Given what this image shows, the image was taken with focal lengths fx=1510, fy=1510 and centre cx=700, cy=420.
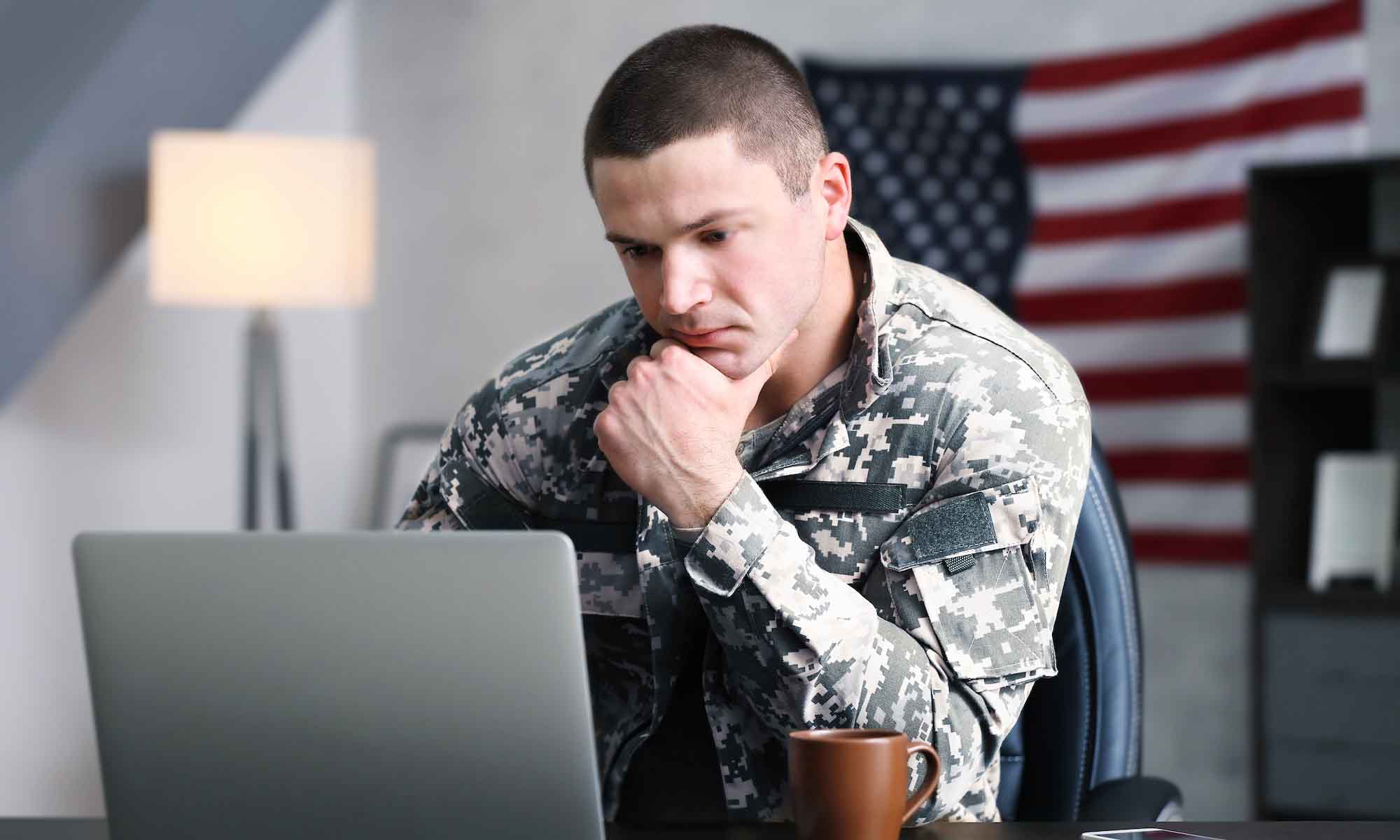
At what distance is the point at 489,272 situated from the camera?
3.90m

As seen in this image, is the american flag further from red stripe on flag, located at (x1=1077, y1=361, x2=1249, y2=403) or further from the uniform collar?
the uniform collar

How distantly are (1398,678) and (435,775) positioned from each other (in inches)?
89.7

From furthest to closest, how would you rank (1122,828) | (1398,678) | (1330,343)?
(1330,343)
(1398,678)
(1122,828)

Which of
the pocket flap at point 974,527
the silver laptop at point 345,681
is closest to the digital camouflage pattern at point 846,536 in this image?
the pocket flap at point 974,527

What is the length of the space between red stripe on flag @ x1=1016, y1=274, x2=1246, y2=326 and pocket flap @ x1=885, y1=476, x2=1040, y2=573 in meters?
2.13

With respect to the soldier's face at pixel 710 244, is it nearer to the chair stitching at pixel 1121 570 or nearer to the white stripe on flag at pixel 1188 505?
the chair stitching at pixel 1121 570

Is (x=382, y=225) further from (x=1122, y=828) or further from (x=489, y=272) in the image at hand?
(x=1122, y=828)

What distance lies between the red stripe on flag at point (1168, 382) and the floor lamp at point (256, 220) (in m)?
1.55

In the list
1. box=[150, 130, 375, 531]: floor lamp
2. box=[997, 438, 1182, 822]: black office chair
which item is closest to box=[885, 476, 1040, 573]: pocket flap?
box=[997, 438, 1182, 822]: black office chair

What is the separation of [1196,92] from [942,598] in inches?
90.7

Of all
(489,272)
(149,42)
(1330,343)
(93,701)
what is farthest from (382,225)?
(93,701)

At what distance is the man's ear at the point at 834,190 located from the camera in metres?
1.31

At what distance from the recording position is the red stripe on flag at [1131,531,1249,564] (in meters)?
3.15

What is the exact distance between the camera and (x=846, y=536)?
126 centimetres
